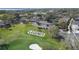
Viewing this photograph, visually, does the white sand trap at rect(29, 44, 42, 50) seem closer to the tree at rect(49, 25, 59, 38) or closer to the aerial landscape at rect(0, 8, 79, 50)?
the aerial landscape at rect(0, 8, 79, 50)

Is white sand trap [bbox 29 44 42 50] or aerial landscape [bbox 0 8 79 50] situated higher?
aerial landscape [bbox 0 8 79 50]

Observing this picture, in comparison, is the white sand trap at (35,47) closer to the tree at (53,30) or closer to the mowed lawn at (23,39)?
the mowed lawn at (23,39)

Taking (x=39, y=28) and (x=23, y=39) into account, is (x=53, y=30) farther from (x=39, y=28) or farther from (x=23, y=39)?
(x=23, y=39)

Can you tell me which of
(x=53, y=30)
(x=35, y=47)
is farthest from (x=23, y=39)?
(x=53, y=30)

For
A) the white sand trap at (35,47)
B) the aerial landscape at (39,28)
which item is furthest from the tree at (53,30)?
the white sand trap at (35,47)

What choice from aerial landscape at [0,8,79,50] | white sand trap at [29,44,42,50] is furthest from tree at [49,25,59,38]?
white sand trap at [29,44,42,50]
